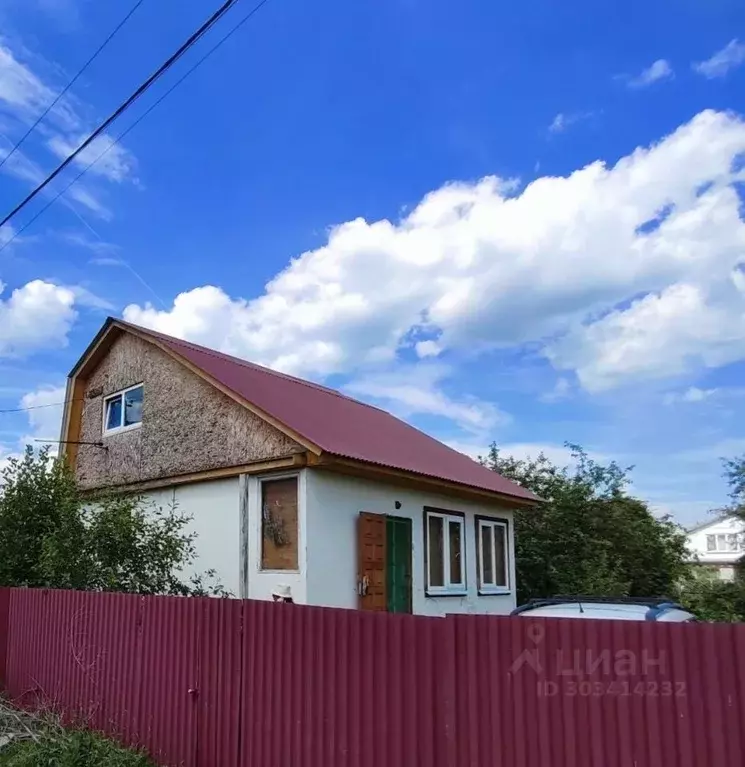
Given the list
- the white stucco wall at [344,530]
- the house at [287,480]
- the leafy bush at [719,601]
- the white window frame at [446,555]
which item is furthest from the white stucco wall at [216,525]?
the leafy bush at [719,601]

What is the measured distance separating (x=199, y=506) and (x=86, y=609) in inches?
164

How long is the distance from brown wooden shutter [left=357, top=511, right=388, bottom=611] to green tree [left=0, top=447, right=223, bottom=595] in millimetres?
2466

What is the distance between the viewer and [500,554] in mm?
15219

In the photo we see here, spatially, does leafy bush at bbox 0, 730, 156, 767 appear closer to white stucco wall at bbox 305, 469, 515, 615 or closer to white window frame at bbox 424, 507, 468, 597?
white stucco wall at bbox 305, 469, 515, 615

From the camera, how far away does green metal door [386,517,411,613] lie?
11.5 meters

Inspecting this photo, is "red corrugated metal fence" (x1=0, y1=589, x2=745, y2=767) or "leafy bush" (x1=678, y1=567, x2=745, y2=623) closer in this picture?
"red corrugated metal fence" (x1=0, y1=589, x2=745, y2=767)

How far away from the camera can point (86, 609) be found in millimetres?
7883

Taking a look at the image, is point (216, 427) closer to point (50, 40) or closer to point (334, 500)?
point (334, 500)

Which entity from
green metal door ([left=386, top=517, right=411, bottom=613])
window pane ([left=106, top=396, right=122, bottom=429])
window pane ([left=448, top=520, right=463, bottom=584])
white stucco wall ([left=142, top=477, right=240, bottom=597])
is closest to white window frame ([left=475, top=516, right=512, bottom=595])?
window pane ([left=448, top=520, right=463, bottom=584])

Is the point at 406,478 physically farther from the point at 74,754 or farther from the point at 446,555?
the point at 74,754

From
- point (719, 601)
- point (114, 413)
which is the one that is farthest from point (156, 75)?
point (719, 601)

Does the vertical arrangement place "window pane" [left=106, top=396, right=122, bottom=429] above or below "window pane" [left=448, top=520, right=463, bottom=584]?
above

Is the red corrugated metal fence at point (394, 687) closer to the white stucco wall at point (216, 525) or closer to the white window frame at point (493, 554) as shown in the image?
the white stucco wall at point (216, 525)

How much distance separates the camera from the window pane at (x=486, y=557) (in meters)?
14.4
